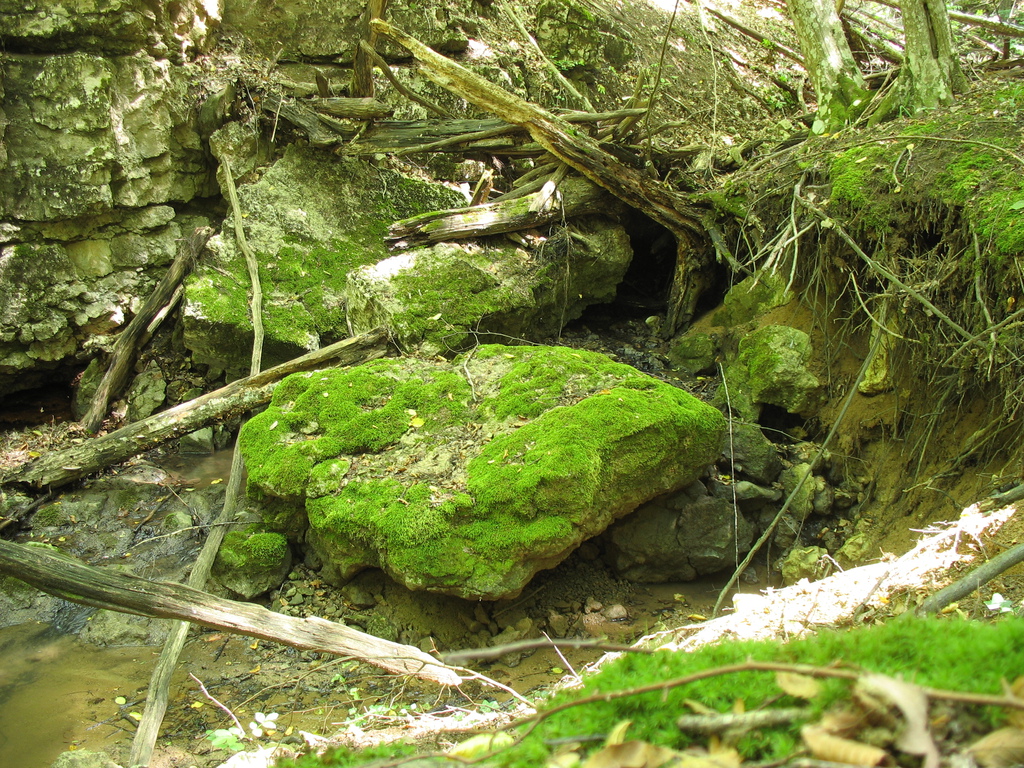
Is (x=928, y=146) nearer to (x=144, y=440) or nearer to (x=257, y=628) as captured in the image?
(x=257, y=628)

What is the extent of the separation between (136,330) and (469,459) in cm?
474

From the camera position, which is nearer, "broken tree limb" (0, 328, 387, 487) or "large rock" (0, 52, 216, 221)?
"broken tree limb" (0, 328, 387, 487)

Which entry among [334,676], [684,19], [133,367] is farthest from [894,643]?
[684,19]

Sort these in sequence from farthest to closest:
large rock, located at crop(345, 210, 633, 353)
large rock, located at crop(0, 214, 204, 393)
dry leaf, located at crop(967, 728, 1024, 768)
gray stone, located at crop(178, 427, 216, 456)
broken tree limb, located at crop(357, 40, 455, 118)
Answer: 1. broken tree limb, located at crop(357, 40, 455, 118)
2. large rock, located at crop(0, 214, 204, 393)
3. gray stone, located at crop(178, 427, 216, 456)
4. large rock, located at crop(345, 210, 633, 353)
5. dry leaf, located at crop(967, 728, 1024, 768)

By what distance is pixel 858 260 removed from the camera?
191 inches

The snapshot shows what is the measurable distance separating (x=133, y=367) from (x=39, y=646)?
3563 mm

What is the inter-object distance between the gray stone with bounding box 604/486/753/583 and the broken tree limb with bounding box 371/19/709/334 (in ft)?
10.9

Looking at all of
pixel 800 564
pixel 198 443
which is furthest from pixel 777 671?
pixel 198 443

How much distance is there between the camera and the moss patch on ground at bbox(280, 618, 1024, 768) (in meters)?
0.99

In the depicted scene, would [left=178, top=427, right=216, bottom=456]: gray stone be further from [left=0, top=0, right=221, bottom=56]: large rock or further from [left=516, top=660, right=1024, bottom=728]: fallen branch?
[left=516, top=660, right=1024, bottom=728]: fallen branch

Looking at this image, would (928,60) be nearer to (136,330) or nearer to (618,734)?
(618,734)

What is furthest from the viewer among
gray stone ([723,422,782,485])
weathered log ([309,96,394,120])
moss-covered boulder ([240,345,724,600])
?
weathered log ([309,96,394,120])

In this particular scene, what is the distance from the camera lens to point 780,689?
1072mm

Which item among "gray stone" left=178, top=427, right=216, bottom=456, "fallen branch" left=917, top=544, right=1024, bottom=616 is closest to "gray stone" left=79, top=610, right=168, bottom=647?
"gray stone" left=178, top=427, right=216, bottom=456
